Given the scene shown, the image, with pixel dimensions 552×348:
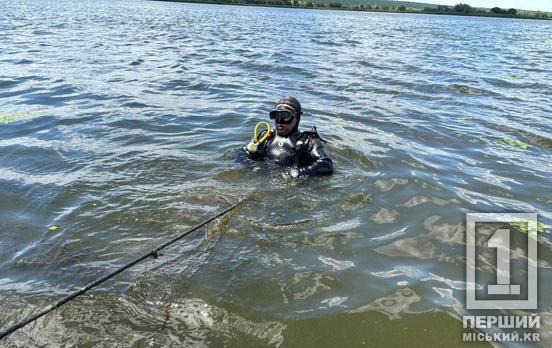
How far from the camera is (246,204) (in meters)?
5.83

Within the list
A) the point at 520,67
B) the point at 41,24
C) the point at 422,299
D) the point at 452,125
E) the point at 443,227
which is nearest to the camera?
the point at 422,299

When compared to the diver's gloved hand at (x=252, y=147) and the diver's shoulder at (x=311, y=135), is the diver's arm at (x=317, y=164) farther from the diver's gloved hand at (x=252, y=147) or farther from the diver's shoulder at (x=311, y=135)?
the diver's gloved hand at (x=252, y=147)

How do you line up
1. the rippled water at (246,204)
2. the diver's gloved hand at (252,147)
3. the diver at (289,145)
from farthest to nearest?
the diver's gloved hand at (252,147), the diver at (289,145), the rippled water at (246,204)

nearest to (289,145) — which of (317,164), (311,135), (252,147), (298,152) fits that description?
(298,152)

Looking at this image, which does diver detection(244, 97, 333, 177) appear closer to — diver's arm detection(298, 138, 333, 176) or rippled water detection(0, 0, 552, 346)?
diver's arm detection(298, 138, 333, 176)

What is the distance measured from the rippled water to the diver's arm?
206 millimetres

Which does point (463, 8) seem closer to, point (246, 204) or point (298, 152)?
point (298, 152)

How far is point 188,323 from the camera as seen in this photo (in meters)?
3.55

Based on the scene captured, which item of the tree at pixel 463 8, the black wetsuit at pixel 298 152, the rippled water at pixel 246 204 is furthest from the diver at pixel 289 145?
the tree at pixel 463 8

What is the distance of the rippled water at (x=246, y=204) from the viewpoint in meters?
3.68

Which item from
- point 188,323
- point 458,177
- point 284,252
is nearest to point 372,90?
point 458,177

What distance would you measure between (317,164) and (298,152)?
0.51 meters

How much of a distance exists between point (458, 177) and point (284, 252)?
11.4 ft

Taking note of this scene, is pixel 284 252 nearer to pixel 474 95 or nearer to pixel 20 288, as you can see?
pixel 20 288
